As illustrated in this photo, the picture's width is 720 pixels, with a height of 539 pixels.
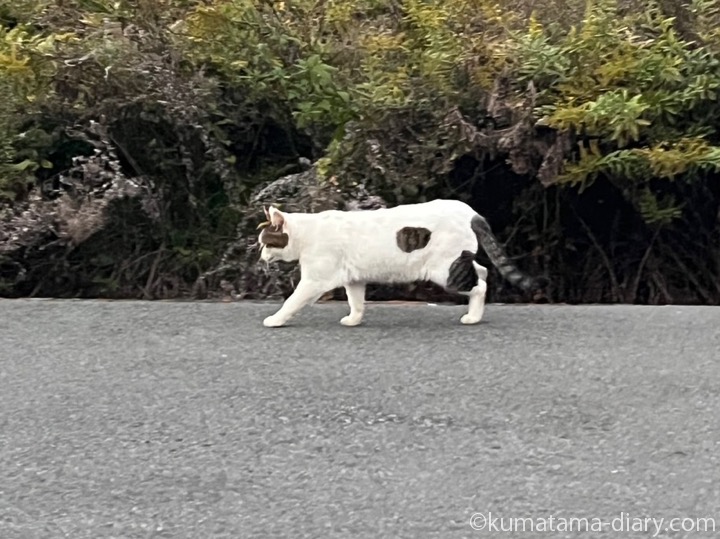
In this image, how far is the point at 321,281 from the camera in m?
5.22

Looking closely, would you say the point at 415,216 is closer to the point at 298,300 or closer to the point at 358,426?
the point at 298,300

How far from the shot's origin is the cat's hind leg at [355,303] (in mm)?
5402

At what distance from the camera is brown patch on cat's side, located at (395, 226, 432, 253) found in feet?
16.9

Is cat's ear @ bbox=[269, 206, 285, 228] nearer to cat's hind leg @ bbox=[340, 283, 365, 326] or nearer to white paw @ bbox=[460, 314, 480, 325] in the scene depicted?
cat's hind leg @ bbox=[340, 283, 365, 326]

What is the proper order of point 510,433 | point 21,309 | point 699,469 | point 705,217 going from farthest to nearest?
1. point 705,217
2. point 21,309
3. point 510,433
4. point 699,469

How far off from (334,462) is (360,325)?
2.07 m

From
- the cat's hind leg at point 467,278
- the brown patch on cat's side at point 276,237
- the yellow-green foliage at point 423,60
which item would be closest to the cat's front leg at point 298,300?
the brown patch on cat's side at point 276,237

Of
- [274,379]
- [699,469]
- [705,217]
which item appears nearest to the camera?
[699,469]

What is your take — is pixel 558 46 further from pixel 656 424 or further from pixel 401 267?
pixel 656 424

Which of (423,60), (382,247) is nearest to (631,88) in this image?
(423,60)

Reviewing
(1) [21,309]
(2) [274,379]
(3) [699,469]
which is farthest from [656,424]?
(1) [21,309]

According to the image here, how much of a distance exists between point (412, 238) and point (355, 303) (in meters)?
0.51

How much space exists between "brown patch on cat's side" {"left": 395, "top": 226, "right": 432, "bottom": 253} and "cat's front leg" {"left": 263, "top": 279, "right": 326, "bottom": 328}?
1.50ft

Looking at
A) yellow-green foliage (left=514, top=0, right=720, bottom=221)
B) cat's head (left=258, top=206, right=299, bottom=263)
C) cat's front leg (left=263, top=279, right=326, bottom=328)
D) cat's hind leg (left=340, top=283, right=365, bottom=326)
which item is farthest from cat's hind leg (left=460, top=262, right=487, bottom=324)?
yellow-green foliage (left=514, top=0, right=720, bottom=221)
